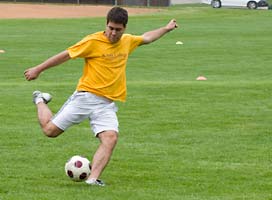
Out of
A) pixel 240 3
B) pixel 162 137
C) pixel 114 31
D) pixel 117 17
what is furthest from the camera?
pixel 240 3

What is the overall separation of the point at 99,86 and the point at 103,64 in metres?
0.21

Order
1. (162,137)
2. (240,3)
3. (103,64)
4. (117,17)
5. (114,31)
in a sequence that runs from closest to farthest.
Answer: (117,17)
(114,31)
(103,64)
(162,137)
(240,3)

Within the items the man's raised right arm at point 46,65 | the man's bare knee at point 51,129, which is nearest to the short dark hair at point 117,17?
the man's raised right arm at point 46,65

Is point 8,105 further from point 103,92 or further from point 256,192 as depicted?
point 256,192

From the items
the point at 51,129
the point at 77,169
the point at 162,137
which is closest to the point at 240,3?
the point at 162,137

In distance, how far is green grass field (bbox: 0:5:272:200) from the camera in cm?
895

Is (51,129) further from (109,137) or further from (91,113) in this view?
(109,137)

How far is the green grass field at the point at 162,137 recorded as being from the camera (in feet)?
29.3

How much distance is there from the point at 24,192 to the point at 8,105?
6.41 meters

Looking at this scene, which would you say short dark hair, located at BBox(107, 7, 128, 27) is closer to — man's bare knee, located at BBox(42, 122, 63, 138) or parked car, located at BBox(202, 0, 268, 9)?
man's bare knee, located at BBox(42, 122, 63, 138)

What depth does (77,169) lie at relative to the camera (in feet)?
29.9

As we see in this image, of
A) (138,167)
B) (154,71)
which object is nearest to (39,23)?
(154,71)

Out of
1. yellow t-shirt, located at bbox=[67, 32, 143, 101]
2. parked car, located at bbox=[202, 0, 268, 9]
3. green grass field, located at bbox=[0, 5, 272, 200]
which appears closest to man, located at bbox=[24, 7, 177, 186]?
yellow t-shirt, located at bbox=[67, 32, 143, 101]

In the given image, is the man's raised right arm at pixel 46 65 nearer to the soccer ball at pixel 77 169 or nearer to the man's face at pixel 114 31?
the man's face at pixel 114 31
